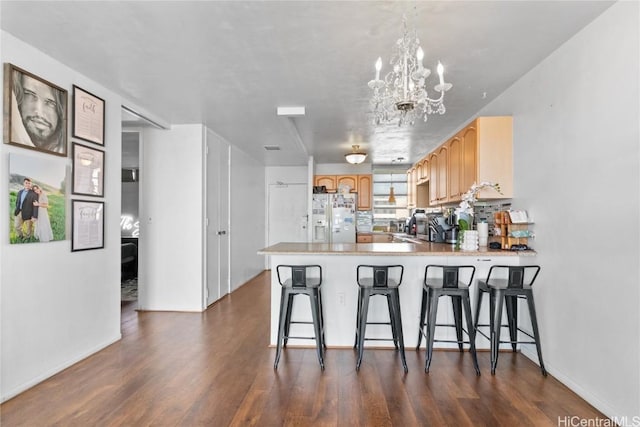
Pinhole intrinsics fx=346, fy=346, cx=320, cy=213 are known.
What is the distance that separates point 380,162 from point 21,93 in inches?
236

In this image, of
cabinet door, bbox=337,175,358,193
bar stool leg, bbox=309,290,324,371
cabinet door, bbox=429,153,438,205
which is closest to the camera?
bar stool leg, bbox=309,290,324,371

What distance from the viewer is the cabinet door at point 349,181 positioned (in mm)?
7383

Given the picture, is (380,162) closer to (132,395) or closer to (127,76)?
(127,76)

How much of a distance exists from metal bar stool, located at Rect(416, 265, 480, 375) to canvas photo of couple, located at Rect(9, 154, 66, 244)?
2923mm

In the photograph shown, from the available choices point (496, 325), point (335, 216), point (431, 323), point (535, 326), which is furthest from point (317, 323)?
point (335, 216)

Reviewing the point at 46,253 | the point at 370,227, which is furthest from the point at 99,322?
the point at 370,227

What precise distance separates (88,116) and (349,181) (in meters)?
5.18

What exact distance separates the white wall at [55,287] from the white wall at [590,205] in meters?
3.71

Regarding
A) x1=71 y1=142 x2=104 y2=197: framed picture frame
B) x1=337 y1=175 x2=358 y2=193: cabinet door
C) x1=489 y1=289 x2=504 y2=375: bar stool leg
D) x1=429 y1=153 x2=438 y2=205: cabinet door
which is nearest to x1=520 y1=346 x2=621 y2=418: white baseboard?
x1=489 y1=289 x2=504 y2=375: bar stool leg

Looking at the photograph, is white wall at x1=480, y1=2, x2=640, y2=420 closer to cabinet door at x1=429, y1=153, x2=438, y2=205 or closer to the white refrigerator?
cabinet door at x1=429, y1=153, x2=438, y2=205

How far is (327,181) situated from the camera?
7.46m

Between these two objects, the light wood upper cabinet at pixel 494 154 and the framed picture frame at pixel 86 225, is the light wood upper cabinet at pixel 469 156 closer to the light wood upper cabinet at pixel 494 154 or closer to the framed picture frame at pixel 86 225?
the light wood upper cabinet at pixel 494 154

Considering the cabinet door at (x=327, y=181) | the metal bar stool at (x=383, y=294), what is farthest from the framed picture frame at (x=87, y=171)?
the cabinet door at (x=327, y=181)

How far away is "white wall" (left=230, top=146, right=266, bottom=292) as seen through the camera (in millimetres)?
5793
